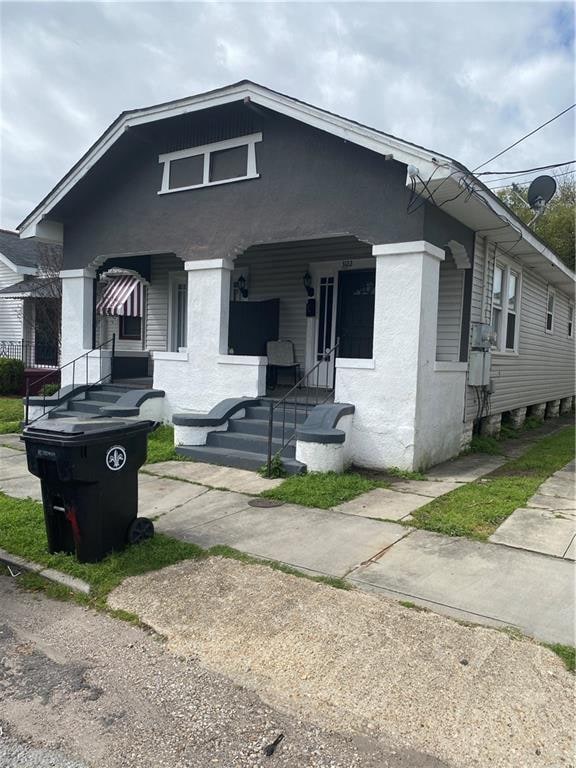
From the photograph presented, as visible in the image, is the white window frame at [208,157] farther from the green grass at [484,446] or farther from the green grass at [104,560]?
the green grass at [104,560]

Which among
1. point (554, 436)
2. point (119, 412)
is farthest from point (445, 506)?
point (554, 436)

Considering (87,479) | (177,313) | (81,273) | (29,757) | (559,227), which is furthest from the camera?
(559,227)

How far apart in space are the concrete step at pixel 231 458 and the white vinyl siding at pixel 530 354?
3863 mm

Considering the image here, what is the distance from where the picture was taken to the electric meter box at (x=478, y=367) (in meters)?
9.61

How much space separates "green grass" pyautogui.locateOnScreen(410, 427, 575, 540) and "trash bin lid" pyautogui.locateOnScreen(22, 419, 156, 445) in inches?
114

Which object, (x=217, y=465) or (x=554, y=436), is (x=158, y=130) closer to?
(x=217, y=465)

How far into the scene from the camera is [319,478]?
711cm

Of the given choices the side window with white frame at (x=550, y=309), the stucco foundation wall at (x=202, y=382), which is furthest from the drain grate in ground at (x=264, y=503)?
the side window with white frame at (x=550, y=309)

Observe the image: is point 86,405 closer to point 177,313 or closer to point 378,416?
point 177,313

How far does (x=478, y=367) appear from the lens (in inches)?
383

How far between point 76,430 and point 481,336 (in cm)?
728

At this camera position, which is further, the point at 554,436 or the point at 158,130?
the point at 554,436

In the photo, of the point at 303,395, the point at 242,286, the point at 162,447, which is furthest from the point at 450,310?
the point at 162,447

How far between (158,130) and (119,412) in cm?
494
